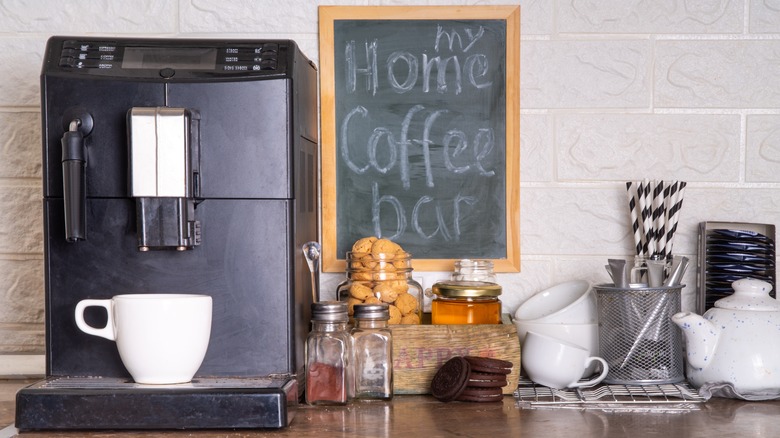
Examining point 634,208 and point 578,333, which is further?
point 634,208

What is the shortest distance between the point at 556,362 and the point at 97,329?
70 centimetres

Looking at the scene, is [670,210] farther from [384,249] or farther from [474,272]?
[384,249]

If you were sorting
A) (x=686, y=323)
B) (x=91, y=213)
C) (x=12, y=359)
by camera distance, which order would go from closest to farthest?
(x=91, y=213), (x=686, y=323), (x=12, y=359)

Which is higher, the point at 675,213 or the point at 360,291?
the point at 675,213

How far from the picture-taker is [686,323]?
51.6 inches

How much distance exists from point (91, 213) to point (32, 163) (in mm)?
490

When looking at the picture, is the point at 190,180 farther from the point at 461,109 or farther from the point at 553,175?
the point at 553,175

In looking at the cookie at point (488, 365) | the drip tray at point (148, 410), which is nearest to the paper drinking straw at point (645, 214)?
the cookie at point (488, 365)

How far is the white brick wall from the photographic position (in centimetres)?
156

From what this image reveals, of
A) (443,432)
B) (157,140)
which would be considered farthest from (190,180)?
(443,432)

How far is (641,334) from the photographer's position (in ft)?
4.44

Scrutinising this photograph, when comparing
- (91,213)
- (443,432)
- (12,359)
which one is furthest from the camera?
(12,359)

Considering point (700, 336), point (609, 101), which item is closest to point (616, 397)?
point (700, 336)

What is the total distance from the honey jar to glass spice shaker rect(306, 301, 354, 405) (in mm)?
199
